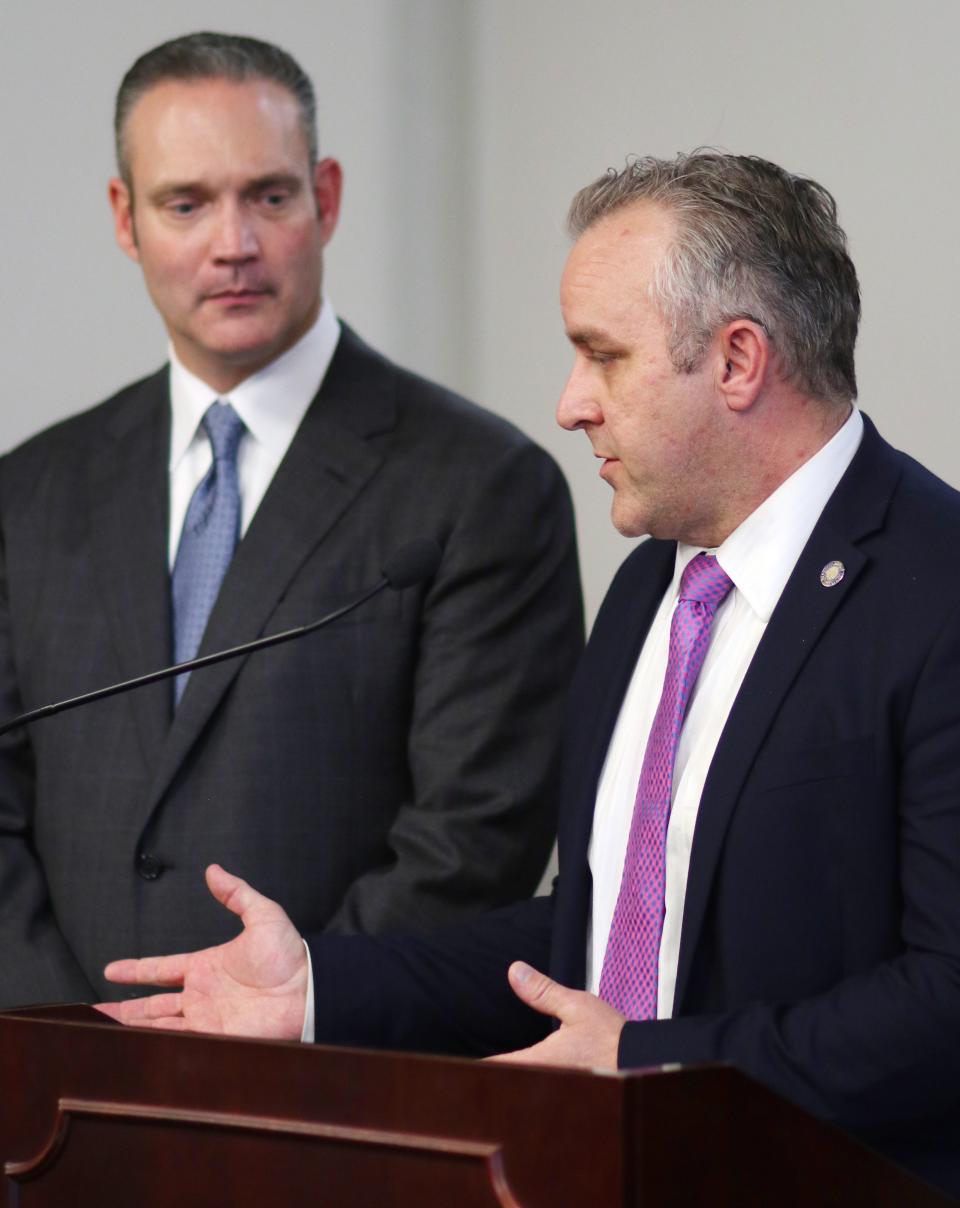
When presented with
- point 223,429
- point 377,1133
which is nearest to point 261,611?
point 223,429

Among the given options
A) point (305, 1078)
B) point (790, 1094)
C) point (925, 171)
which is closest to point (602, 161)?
point (925, 171)

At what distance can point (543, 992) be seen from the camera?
5.06ft

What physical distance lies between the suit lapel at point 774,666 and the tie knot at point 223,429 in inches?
43.1

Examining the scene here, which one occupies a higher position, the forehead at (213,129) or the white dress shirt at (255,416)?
the forehead at (213,129)

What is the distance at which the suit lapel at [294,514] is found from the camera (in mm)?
2432

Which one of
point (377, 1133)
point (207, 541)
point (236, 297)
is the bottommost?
point (377, 1133)

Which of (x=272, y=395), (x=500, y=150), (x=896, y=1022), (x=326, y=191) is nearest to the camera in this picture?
(x=896, y=1022)

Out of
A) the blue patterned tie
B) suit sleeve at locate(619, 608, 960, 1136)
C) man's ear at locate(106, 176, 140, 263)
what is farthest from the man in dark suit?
man's ear at locate(106, 176, 140, 263)

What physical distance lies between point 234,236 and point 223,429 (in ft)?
0.92

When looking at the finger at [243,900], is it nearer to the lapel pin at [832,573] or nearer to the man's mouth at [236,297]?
the lapel pin at [832,573]

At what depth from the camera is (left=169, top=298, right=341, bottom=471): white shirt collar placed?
2.63m

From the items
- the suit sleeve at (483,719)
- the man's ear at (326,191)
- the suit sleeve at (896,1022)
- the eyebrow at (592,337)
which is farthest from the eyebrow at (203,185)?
the suit sleeve at (896,1022)

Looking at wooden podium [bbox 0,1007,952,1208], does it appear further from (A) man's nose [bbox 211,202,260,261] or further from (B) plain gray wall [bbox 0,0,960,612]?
(B) plain gray wall [bbox 0,0,960,612]

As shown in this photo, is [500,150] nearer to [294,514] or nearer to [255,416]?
[255,416]
